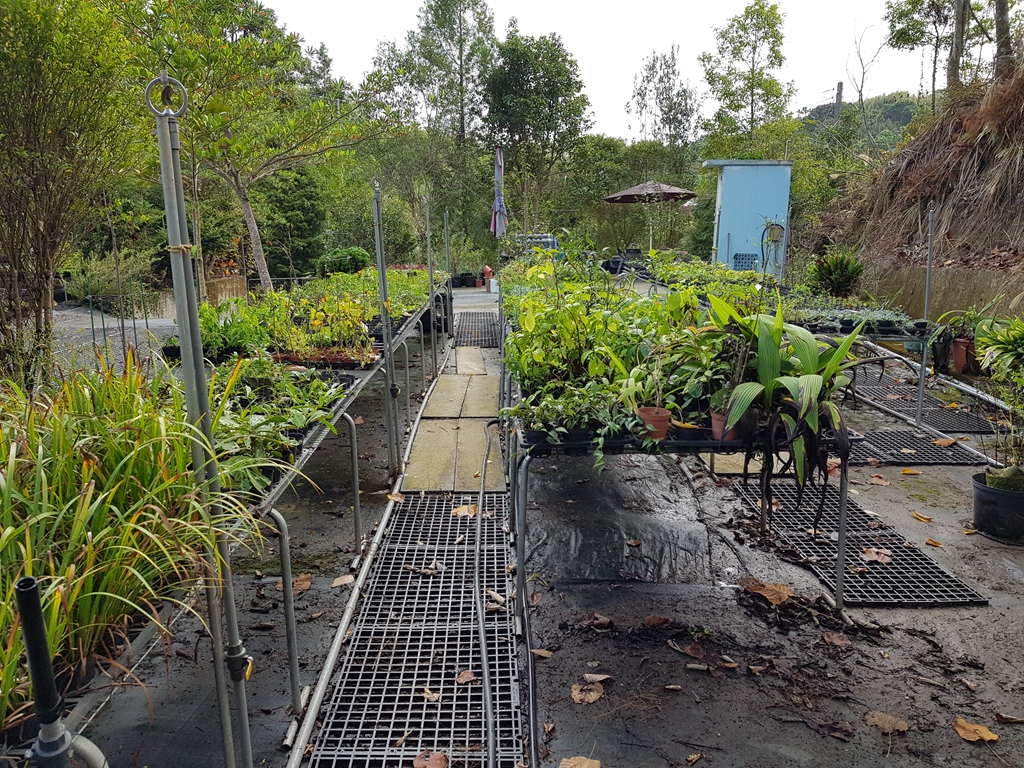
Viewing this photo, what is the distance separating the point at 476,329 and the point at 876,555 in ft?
25.3

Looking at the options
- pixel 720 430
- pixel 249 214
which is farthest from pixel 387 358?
pixel 249 214

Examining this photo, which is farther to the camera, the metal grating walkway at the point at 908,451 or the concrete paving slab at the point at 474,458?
the metal grating walkway at the point at 908,451

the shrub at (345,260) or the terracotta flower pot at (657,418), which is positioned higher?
the shrub at (345,260)

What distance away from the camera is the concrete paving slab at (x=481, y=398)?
19.5 ft

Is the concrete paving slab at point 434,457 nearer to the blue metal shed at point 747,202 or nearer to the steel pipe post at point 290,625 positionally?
the steel pipe post at point 290,625

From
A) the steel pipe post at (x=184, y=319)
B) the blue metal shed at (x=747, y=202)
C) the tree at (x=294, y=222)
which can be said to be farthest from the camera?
the tree at (x=294, y=222)

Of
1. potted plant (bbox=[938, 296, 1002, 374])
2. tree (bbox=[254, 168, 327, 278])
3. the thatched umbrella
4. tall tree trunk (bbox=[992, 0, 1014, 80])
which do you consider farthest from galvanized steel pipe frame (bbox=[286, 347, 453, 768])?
tree (bbox=[254, 168, 327, 278])

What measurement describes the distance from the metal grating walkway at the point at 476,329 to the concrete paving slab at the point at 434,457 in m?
3.74

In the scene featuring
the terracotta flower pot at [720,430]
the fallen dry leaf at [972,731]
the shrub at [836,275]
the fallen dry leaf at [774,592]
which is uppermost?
the shrub at [836,275]

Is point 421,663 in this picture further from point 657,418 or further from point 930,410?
point 930,410

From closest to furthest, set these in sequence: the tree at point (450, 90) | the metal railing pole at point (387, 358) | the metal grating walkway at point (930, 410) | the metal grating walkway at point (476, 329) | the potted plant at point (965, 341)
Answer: the metal railing pole at point (387, 358), the metal grating walkway at point (930, 410), the potted plant at point (965, 341), the metal grating walkway at point (476, 329), the tree at point (450, 90)

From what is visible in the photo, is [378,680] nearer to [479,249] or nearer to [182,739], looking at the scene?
[182,739]

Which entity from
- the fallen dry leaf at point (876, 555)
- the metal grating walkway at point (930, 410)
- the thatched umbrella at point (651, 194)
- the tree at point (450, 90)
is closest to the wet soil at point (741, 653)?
the fallen dry leaf at point (876, 555)

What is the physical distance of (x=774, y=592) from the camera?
9.94ft
